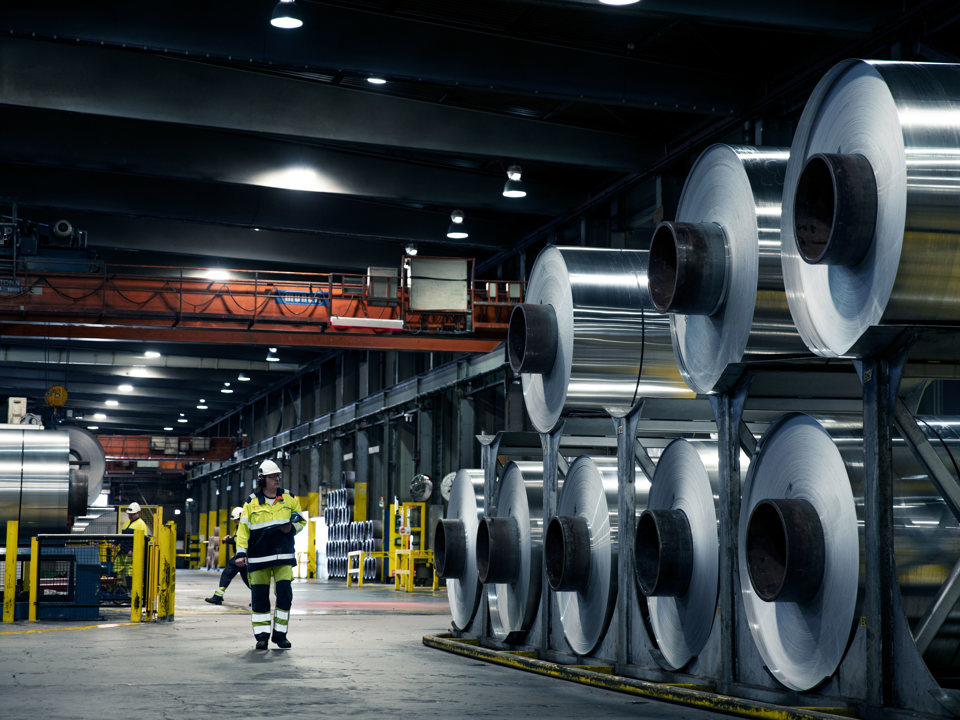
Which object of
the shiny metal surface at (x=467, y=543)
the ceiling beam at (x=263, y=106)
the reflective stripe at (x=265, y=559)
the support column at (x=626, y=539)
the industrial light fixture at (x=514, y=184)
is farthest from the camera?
the industrial light fixture at (x=514, y=184)

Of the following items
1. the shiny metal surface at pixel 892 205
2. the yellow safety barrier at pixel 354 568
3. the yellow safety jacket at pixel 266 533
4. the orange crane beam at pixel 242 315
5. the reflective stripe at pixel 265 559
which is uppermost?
the orange crane beam at pixel 242 315

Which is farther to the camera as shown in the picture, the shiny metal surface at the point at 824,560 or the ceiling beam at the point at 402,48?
the ceiling beam at the point at 402,48

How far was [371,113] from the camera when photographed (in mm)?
19062

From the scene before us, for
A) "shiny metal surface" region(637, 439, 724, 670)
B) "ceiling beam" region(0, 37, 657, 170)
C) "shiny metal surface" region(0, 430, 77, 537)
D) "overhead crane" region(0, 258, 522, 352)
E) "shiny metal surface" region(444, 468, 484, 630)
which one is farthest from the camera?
"overhead crane" region(0, 258, 522, 352)

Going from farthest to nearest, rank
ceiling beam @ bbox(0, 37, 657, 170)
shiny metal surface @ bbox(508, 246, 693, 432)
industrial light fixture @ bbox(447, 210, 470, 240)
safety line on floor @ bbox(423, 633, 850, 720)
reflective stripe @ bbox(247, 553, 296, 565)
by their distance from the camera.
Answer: industrial light fixture @ bbox(447, 210, 470, 240) < ceiling beam @ bbox(0, 37, 657, 170) < reflective stripe @ bbox(247, 553, 296, 565) < shiny metal surface @ bbox(508, 246, 693, 432) < safety line on floor @ bbox(423, 633, 850, 720)

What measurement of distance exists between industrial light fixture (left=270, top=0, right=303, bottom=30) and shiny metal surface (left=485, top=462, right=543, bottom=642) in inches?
281

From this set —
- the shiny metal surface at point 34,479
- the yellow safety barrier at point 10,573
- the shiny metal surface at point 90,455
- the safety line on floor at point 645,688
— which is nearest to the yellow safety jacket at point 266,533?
the safety line on floor at point 645,688

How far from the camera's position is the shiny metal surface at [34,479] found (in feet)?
49.4

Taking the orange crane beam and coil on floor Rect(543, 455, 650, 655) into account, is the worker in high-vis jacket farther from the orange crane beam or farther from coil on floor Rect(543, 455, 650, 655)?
the orange crane beam

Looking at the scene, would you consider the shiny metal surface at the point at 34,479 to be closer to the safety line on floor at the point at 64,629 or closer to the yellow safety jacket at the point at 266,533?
the safety line on floor at the point at 64,629

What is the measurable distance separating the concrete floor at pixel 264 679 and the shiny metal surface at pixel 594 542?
511 millimetres

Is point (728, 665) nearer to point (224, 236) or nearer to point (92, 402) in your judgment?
point (224, 236)

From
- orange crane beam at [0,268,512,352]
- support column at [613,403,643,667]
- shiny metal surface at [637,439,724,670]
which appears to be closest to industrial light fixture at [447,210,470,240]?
orange crane beam at [0,268,512,352]

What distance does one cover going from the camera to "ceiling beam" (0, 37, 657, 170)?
1723 centimetres
